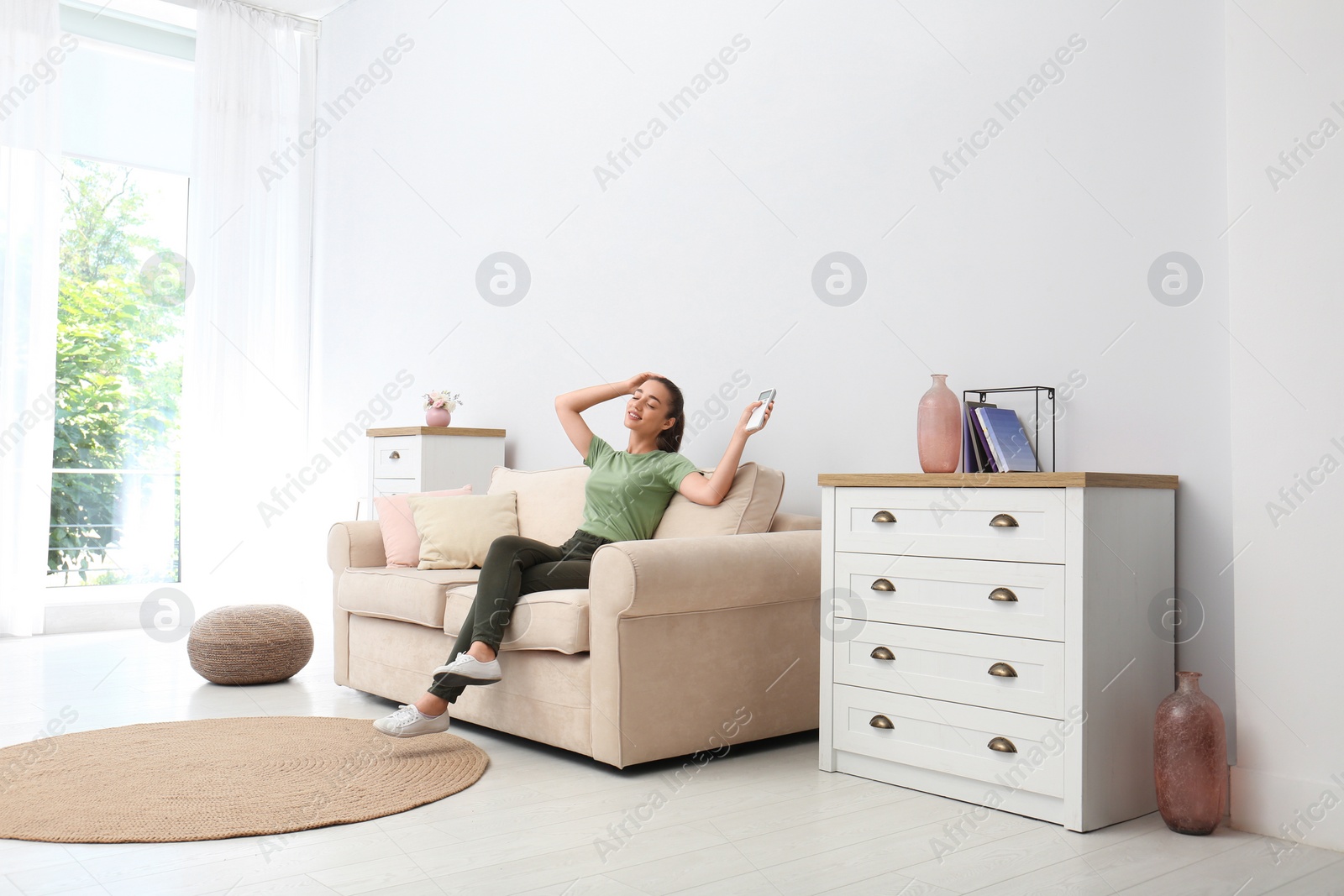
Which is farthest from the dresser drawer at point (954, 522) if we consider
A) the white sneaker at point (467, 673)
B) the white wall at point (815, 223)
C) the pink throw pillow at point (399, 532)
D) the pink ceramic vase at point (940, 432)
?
the pink throw pillow at point (399, 532)

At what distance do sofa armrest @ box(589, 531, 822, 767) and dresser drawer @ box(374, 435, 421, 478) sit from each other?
2.26m

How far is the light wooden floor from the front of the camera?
2051 millimetres

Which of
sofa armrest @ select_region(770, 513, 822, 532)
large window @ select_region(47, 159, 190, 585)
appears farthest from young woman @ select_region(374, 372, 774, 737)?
large window @ select_region(47, 159, 190, 585)

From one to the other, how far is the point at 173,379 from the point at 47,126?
153cm

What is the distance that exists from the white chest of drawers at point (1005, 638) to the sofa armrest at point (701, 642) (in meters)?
0.23

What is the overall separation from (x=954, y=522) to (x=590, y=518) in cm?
132

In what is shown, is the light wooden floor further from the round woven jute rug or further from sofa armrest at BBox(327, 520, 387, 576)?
sofa armrest at BBox(327, 520, 387, 576)

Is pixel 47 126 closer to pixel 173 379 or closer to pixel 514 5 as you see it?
pixel 173 379

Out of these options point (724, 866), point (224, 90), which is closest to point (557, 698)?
point (724, 866)

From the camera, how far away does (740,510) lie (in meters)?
3.32

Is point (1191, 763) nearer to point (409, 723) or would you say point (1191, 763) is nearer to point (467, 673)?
point (467, 673)

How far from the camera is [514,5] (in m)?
5.22

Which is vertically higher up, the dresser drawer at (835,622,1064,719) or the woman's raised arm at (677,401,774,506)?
the woman's raised arm at (677,401,774,506)

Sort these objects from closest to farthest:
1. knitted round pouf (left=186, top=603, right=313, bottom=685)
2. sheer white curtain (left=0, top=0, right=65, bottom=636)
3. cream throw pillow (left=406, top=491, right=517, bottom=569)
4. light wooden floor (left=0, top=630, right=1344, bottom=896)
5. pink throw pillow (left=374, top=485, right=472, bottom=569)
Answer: light wooden floor (left=0, top=630, right=1344, bottom=896) → cream throw pillow (left=406, top=491, right=517, bottom=569) → pink throw pillow (left=374, top=485, right=472, bottom=569) → knitted round pouf (left=186, top=603, right=313, bottom=685) → sheer white curtain (left=0, top=0, right=65, bottom=636)
